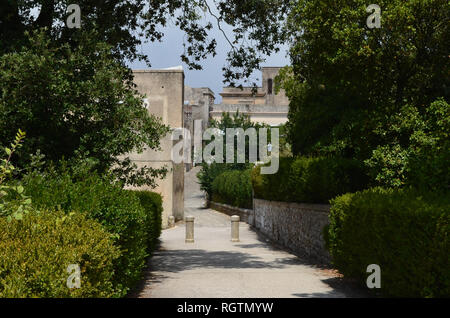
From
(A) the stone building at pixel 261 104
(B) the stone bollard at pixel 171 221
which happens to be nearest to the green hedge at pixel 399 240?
(B) the stone bollard at pixel 171 221

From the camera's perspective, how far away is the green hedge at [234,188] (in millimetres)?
37688

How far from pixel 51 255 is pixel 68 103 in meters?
7.83

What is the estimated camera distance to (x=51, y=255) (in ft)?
18.7

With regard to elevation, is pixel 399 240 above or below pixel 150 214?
above

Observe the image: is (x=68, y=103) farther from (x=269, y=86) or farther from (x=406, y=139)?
(x=269, y=86)

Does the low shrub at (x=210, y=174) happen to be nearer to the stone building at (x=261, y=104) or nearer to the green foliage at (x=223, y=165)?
the green foliage at (x=223, y=165)

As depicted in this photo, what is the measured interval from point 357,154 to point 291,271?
4886 mm

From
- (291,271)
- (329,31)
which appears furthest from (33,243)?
(329,31)

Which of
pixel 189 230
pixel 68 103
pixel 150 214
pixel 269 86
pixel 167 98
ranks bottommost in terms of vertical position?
pixel 189 230

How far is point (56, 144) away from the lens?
534 inches

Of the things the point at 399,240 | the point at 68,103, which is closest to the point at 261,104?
the point at 68,103

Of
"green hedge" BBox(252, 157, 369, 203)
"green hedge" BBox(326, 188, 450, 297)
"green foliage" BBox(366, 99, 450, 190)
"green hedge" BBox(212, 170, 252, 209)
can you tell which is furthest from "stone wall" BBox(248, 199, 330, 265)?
"green hedge" BBox(212, 170, 252, 209)

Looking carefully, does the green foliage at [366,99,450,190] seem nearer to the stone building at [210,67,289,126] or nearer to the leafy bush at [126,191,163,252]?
the leafy bush at [126,191,163,252]

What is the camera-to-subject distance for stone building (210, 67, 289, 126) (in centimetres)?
6750
